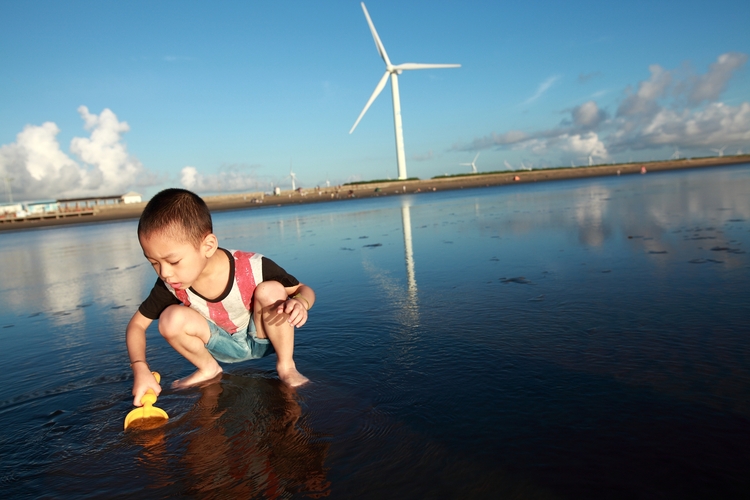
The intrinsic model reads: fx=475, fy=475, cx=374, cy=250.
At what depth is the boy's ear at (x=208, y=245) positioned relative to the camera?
2.33 meters

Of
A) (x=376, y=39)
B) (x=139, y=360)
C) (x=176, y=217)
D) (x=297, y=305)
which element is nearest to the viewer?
(x=176, y=217)

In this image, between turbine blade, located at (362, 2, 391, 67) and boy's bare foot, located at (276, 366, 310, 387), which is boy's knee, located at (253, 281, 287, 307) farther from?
turbine blade, located at (362, 2, 391, 67)

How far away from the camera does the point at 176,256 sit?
7.21 ft

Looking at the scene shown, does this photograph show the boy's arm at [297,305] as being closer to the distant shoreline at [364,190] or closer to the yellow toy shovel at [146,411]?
the yellow toy shovel at [146,411]

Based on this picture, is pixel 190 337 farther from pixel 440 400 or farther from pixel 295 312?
pixel 440 400

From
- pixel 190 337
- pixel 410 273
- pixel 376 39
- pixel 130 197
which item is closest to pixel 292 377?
pixel 190 337

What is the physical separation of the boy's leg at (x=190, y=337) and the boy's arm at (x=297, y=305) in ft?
1.67

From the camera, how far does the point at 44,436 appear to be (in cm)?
232

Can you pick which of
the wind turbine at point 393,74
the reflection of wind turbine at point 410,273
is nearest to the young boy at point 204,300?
the reflection of wind turbine at point 410,273

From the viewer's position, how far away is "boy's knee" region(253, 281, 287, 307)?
260cm

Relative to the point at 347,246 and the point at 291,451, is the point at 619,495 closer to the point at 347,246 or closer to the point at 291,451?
the point at 291,451

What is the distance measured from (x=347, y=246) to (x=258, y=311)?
21.7 feet

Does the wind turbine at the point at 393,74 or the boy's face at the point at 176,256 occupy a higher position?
the wind turbine at the point at 393,74

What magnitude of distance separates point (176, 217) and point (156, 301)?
65 cm
